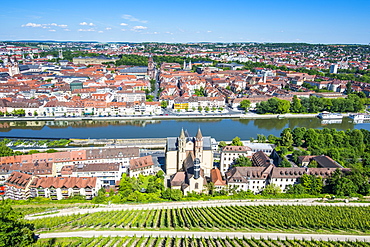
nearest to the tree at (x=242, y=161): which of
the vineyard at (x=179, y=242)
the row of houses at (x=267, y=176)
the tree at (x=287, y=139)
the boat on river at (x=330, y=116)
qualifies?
the row of houses at (x=267, y=176)

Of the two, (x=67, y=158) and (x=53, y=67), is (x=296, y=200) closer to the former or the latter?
(x=67, y=158)

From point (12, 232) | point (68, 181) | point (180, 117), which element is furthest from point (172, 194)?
point (180, 117)

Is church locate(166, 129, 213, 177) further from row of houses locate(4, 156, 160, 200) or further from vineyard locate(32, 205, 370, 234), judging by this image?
vineyard locate(32, 205, 370, 234)

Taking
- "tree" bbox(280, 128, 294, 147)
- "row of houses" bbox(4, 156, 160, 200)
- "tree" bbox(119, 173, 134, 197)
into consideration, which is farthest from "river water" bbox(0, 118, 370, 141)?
"tree" bbox(119, 173, 134, 197)

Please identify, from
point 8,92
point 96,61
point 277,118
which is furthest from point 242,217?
point 96,61

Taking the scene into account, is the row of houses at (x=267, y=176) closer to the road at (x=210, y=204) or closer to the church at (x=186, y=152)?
the road at (x=210, y=204)

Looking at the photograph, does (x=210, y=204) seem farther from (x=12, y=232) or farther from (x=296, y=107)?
(x=296, y=107)

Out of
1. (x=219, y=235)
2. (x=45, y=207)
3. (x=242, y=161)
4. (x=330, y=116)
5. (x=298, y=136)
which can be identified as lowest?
(x=45, y=207)
